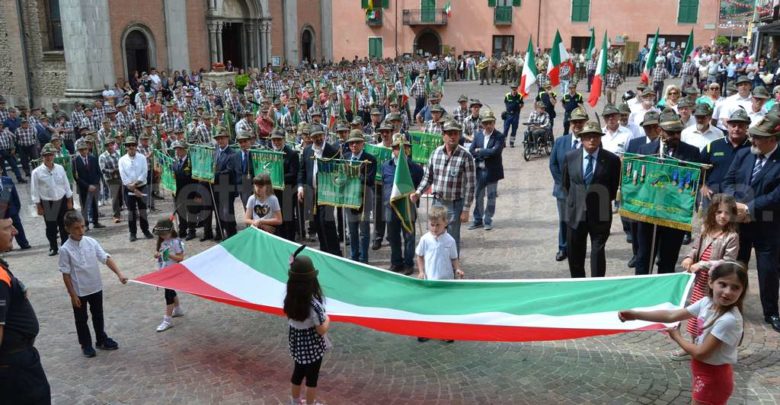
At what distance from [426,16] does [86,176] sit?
41.2 m

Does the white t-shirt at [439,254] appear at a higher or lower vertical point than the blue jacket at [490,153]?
lower

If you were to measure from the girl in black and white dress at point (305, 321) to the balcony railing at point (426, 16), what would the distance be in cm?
4698

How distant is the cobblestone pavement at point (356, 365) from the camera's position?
5812 millimetres

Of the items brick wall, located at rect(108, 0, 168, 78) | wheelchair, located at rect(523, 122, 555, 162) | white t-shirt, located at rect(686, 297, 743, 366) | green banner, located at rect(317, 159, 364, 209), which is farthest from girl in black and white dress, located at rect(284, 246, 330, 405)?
brick wall, located at rect(108, 0, 168, 78)

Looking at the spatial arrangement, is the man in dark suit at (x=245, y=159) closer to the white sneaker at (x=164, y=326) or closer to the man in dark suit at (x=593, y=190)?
the white sneaker at (x=164, y=326)

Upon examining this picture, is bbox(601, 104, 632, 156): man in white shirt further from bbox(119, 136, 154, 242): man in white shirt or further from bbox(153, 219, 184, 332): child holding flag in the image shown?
bbox(119, 136, 154, 242): man in white shirt

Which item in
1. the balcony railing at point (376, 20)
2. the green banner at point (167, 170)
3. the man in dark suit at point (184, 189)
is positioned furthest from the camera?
the balcony railing at point (376, 20)

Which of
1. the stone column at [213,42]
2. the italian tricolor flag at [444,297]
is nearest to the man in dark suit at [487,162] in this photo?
the italian tricolor flag at [444,297]

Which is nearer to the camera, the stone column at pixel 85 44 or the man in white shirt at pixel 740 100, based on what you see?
the man in white shirt at pixel 740 100

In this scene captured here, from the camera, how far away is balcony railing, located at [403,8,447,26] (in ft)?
163

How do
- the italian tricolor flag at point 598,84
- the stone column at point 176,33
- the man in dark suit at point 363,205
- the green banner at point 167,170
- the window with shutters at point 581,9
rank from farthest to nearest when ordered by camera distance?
the window with shutters at point 581,9, the stone column at point 176,33, the italian tricolor flag at point 598,84, the green banner at point 167,170, the man in dark suit at point 363,205

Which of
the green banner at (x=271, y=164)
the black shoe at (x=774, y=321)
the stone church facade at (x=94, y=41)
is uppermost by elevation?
the stone church facade at (x=94, y=41)

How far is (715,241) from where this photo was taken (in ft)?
19.8

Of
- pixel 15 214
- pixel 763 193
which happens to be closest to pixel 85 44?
pixel 15 214
